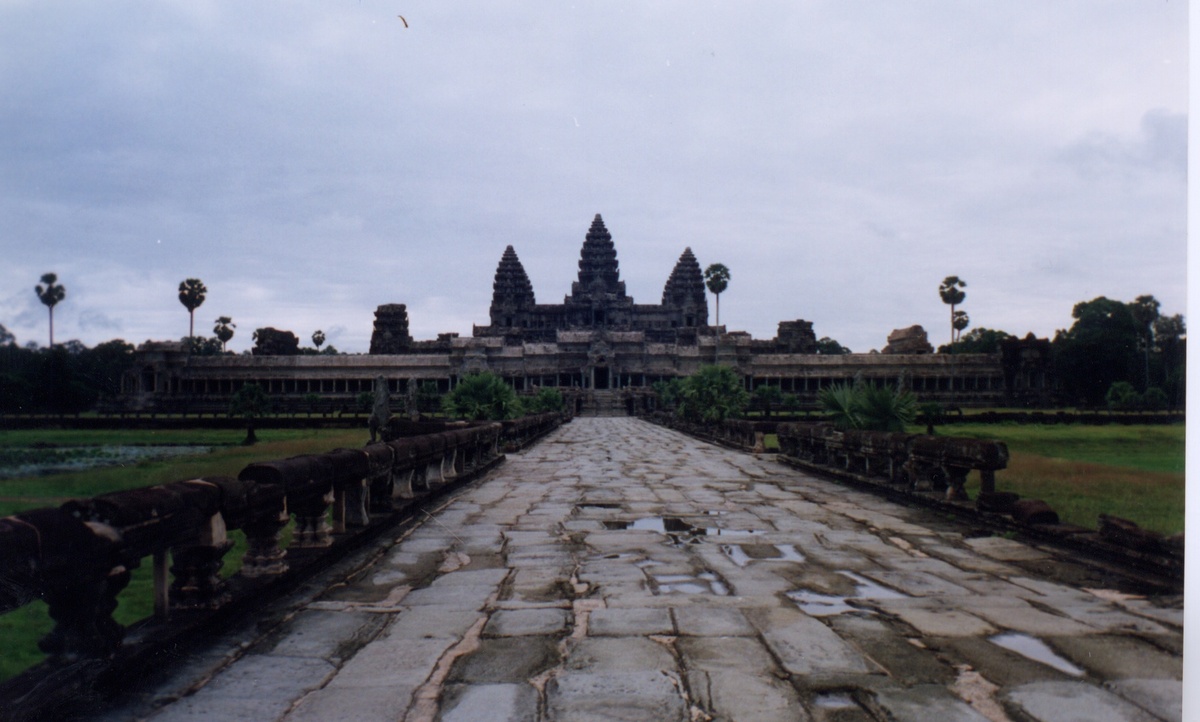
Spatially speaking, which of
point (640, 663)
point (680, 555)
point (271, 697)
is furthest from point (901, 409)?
point (271, 697)

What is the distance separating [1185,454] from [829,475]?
904 centimetres

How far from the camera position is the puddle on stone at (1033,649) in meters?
3.53

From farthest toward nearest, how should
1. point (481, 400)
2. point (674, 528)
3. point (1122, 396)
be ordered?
point (1122, 396) → point (481, 400) → point (674, 528)

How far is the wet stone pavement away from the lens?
3.15 metres

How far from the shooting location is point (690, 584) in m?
5.17

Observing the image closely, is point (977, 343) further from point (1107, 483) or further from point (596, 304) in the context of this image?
→ point (1107, 483)

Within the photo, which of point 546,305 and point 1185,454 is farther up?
point 546,305

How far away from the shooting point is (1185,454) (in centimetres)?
332

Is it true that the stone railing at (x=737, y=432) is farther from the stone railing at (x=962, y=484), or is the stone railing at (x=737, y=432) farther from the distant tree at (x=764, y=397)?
the distant tree at (x=764, y=397)

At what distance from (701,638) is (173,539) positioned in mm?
2454

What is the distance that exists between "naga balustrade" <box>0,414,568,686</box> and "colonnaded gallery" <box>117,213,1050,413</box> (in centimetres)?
5933

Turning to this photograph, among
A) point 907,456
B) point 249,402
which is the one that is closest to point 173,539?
point 907,456

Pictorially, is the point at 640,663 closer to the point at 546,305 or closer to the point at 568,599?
the point at 568,599

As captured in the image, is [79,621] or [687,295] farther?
[687,295]
